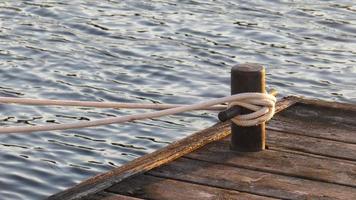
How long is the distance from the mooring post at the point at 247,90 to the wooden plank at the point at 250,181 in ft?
0.83

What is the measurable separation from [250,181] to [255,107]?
0.44 metres

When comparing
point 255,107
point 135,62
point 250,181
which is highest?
point 255,107

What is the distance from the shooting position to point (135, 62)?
11.3 metres

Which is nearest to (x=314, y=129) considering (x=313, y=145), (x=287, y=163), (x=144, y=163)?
(x=313, y=145)

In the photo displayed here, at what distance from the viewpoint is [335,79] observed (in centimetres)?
1091

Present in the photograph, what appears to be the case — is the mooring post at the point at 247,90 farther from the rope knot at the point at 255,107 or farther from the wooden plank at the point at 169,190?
the wooden plank at the point at 169,190

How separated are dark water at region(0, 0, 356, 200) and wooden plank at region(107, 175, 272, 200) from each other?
2.51 m

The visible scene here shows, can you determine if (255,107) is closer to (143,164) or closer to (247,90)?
(247,90)

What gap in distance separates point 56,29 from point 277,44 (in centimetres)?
244

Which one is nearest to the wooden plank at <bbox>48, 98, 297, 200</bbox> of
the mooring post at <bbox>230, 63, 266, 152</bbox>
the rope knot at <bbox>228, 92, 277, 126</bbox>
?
the mooring post at <bbox>230, 63, 266, 152</bbox>

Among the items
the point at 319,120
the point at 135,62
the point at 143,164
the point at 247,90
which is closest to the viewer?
the point at 143,164

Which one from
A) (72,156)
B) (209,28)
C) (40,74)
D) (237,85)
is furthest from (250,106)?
(209,28)

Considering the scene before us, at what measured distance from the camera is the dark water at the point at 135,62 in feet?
29.0

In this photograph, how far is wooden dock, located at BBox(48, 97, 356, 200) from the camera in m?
5.44
